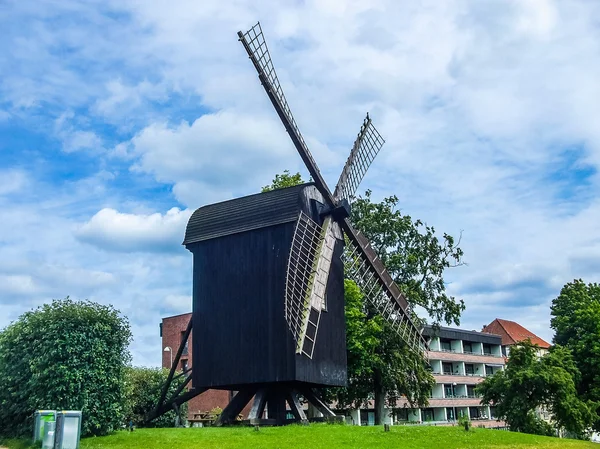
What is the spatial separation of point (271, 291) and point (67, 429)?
31.2ft

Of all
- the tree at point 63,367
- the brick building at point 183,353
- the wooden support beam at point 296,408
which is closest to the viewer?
the tree at point 63,367

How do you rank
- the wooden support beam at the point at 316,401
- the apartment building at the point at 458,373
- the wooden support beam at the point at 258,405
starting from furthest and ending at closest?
the apartment building at the point at 458,373 → the wooden support beam at the point at 316,401 → the wooden support beam at the point at 258,405

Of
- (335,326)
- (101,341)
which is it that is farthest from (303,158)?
(101,341)

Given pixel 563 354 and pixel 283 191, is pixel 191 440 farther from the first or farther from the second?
pixel 563 354

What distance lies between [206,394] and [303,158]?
1286 inches

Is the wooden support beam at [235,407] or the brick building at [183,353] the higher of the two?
the brick building at [183,353]

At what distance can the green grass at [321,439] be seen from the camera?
1848 centimetres

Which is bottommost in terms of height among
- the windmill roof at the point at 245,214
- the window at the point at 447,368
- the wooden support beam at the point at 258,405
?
the wooden support beam at the point at 258,405

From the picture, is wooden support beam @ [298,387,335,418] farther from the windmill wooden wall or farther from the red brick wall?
the red brick wall

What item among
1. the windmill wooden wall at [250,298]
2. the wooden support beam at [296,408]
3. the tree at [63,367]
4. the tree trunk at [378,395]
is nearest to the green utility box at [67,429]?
the tree at [63,367]

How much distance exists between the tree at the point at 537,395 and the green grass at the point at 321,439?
1486 cm

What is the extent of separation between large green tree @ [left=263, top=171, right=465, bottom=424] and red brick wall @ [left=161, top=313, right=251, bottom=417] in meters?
16.9

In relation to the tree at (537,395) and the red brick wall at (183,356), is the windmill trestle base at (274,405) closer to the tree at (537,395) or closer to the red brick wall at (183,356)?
the tree at (537,395)

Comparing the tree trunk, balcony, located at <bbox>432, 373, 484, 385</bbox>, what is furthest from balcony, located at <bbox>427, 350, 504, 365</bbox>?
the tree trunk
